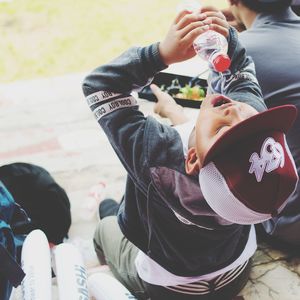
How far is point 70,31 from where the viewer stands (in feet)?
10.2

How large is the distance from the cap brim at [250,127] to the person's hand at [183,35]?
0.26m

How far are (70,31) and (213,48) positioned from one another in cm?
227

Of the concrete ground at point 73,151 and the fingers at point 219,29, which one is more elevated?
the fingers at point 219,29

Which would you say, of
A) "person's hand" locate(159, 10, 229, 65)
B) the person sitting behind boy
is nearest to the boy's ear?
the person sitting behind boy

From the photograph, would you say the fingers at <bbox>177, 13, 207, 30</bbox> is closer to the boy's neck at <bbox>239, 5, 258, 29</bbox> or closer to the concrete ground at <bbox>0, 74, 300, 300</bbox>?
the boy's neck at <bbox>239, 5, 258, 29</bbox>

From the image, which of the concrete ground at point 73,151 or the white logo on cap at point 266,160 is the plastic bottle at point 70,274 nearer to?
the concrete ground at point 73,151

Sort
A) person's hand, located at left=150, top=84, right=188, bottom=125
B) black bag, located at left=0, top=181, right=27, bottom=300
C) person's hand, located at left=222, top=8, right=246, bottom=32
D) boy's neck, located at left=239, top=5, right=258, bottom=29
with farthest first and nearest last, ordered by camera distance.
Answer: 1. person's hand, located at left=222, top=8, right=246, bottom=32
2. boy's neck, located at left=239, top=5, right=258, bottom=29
3. person's hand, located at left=150, top=84, right=188, bottom=125
4. black bag, located at left=0, top=181, right=27, bottom=300

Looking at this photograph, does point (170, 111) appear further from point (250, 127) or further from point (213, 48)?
point (250, 127)

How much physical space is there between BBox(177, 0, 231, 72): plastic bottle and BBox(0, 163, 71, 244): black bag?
81cm

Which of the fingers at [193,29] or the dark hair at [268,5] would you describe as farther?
the dark hair at [268,5]

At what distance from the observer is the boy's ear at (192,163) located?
2.90 ft

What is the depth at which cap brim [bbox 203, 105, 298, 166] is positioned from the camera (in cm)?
80

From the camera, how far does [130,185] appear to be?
3.72ft

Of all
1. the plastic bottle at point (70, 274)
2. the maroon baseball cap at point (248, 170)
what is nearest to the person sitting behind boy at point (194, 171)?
the maroon baseball cap at point (248, 170)
